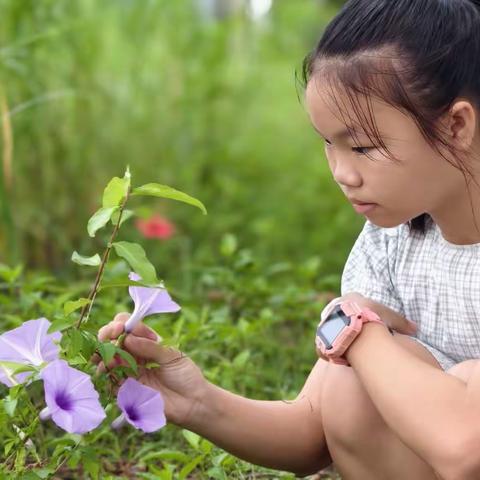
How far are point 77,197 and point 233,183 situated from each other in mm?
752

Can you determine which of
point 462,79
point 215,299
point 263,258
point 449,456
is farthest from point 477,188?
point 263,258

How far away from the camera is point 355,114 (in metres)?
1.73

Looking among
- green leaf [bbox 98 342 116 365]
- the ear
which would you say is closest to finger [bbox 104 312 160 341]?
green leaf [bbox 98 342 116 365]

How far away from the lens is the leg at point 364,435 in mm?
1793

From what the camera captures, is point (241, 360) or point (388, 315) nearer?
point (388, 315)

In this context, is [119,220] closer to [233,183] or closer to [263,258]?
[263,258]

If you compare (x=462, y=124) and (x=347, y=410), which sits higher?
(x=462, y=124)

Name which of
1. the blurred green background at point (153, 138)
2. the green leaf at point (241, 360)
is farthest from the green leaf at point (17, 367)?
the blurred green background at point (153, 138)

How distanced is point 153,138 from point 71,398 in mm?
2591

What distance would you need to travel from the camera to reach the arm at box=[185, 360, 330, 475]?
6.15 ft

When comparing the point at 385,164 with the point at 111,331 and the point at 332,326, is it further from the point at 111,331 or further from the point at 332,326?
the point at 111,331

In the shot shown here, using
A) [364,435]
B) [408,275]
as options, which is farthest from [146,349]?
[408,275]

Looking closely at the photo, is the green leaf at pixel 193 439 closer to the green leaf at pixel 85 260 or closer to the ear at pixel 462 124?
the green leaf at pixel 85 260

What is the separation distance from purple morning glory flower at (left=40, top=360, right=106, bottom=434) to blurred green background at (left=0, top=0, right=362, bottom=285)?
4.32ft
